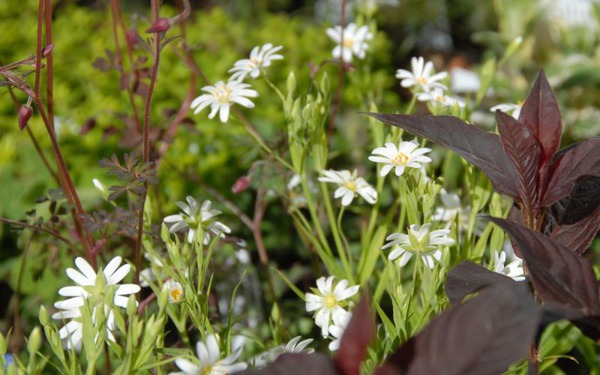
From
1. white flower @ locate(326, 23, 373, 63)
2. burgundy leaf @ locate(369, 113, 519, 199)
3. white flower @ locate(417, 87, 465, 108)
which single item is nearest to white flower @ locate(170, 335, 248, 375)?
burgundy leaf @ locate(369, 113, 519, 199)

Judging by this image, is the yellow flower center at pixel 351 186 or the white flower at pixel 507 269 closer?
the white flower at pixel 507 269

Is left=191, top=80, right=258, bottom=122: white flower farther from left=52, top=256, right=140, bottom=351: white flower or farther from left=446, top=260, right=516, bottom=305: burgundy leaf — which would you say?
left=446, top=260, right=516, bottom=305: burgundy leaf

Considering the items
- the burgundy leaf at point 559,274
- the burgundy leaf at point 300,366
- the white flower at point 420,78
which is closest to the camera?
the burgundy leaf at point 300,366

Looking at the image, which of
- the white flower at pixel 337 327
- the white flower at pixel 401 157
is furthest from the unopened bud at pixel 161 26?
the white flower at pixel 337 327

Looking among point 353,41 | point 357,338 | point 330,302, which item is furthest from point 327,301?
point 353,41

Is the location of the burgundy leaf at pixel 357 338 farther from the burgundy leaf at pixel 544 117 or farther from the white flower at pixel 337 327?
the burgundy leaf at pixel 544 117
